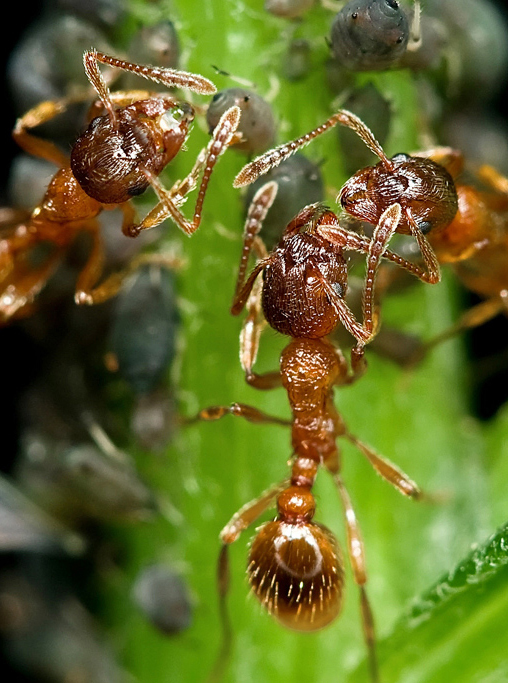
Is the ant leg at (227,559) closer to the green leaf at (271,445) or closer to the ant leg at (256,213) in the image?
the green leaf at (271,445)

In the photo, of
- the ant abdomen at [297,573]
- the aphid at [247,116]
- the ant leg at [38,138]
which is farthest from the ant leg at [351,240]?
the ant leg at [38,138]

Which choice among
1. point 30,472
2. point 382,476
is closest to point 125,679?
point 30,472

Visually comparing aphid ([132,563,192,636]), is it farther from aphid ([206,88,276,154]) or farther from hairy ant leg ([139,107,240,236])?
aphid ([206,88,276,154])

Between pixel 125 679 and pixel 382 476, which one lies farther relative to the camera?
pixel 125 679

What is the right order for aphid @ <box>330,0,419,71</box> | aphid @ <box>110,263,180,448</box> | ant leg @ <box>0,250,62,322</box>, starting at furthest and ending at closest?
ant leg @ <box>0,250,62,322</box> → aphid @ <box>110,263,180,448</box> → aphid @ <box>330,0,419,71</box>

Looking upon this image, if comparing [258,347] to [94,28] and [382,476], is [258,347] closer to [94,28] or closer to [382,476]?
[382,476]

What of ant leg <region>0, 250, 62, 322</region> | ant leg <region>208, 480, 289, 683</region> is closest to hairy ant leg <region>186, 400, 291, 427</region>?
ant leg <region>208, 480, 289, 683</region>
